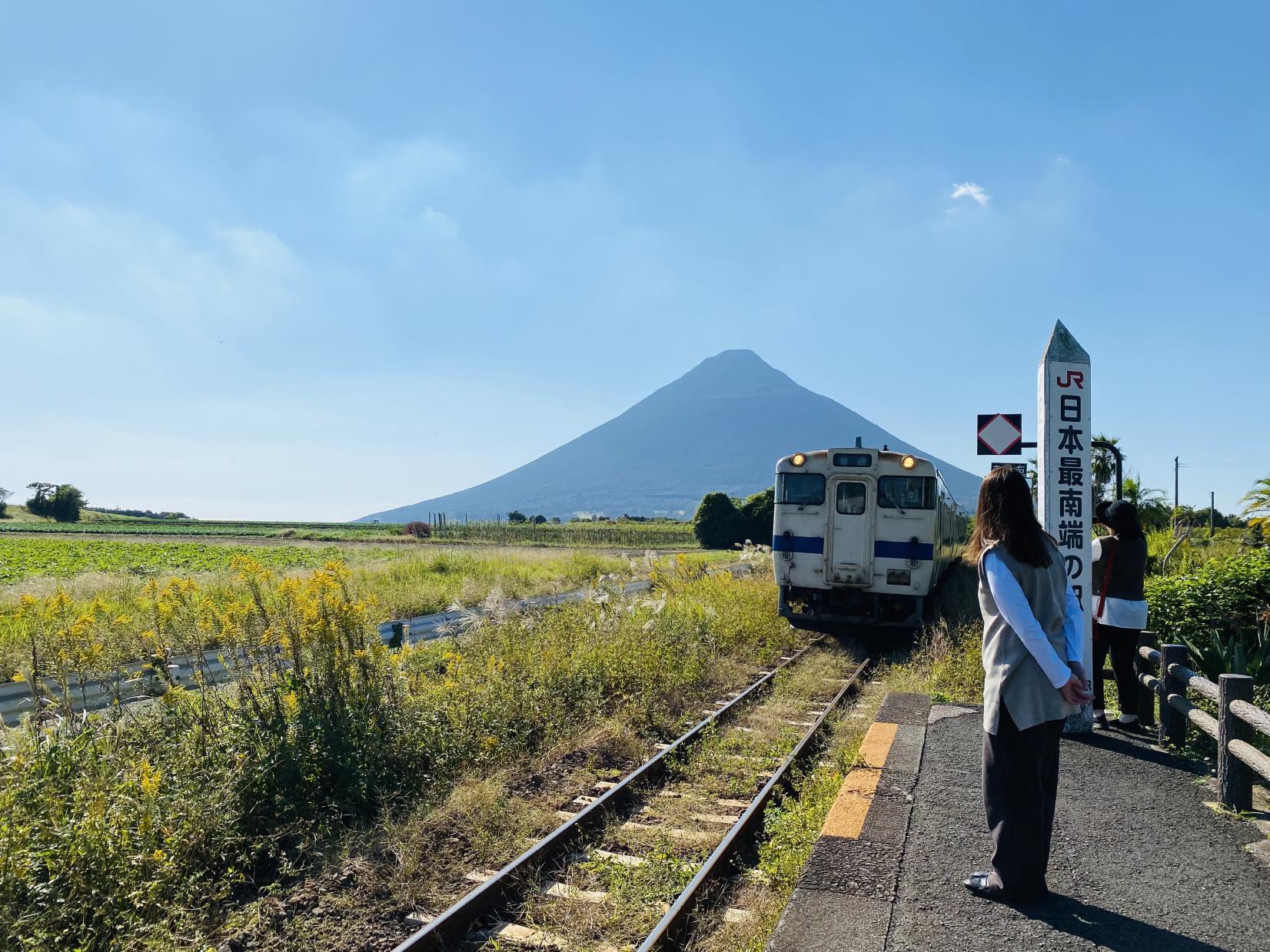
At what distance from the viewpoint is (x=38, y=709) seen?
5.58 metres

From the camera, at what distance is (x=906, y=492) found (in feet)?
38.8

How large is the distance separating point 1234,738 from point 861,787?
2136 millimetres

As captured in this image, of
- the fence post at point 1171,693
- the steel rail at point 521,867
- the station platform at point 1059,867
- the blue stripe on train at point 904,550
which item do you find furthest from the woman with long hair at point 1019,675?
the blue stripe on train at point 904,550

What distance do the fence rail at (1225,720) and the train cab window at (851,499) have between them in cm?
621

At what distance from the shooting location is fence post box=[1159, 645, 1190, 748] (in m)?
5.53

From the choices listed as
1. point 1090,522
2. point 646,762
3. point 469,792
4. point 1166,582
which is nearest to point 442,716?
point 469,792

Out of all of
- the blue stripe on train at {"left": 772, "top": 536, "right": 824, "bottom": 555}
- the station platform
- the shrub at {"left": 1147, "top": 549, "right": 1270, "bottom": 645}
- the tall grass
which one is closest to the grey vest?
the station platform

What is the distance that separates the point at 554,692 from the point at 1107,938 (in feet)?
17.0

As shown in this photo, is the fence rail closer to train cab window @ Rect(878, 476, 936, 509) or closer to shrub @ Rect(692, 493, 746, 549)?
train cab window @ Rect(878, 476, 936, 509)

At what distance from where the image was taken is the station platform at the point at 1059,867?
3326 millimetres

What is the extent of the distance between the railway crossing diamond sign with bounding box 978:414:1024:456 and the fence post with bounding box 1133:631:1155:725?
A: 3.91 metres

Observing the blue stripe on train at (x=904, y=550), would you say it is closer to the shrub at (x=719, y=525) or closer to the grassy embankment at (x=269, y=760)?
the grassy embankment at (x=269, y=760)

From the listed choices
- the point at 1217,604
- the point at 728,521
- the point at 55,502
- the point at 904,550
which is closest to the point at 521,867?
the point at 1217,604

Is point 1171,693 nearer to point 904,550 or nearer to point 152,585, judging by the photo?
point 904,550
